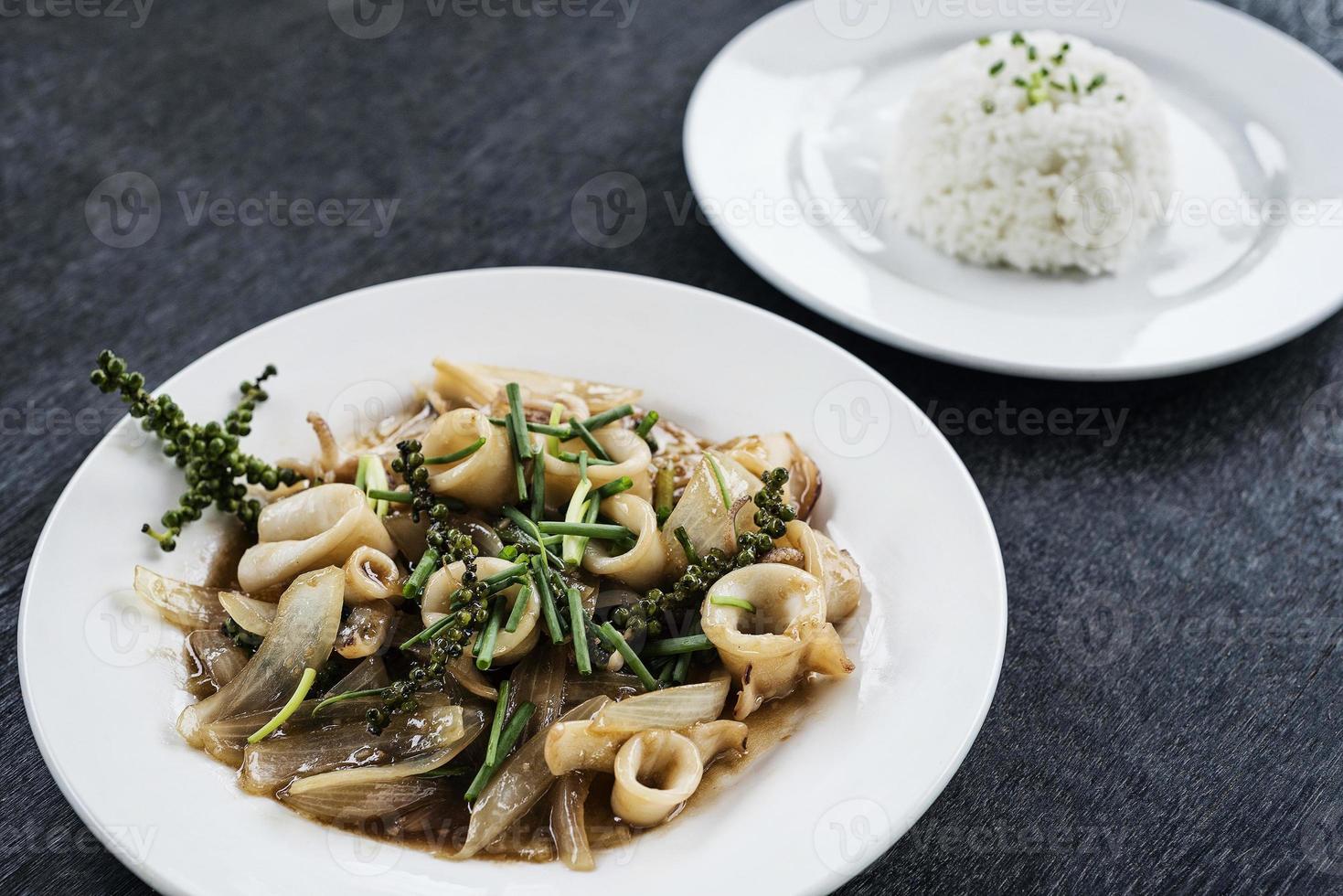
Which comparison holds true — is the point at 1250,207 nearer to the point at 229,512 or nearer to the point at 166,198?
the point at 229,512

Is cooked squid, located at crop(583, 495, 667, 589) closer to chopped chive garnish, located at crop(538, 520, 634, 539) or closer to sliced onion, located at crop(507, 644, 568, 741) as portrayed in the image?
chopped chive garnish, located at crop(538, 520, 634, 539)

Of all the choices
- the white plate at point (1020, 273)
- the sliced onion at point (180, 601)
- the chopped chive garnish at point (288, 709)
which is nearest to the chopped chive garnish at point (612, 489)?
the chopped chive garnish at point (288, 709)

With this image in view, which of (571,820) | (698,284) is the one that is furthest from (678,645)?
(698,284)

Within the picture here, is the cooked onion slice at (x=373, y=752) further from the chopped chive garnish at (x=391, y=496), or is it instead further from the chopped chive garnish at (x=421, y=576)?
the chopped chive garnish at (x=391, y=496)

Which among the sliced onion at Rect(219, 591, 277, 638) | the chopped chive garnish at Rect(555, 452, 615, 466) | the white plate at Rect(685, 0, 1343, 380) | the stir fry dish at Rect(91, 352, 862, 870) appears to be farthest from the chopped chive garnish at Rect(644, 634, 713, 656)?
the white plate at Rect(685, 0, 1343, 380)

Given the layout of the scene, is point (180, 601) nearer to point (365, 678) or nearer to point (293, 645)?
point (293, 645)

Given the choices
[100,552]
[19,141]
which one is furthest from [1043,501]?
[19,141]
